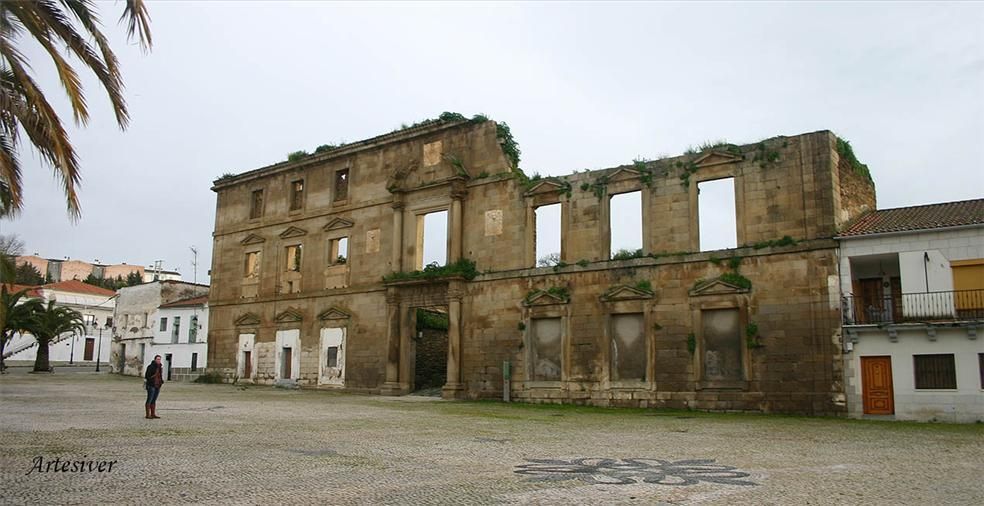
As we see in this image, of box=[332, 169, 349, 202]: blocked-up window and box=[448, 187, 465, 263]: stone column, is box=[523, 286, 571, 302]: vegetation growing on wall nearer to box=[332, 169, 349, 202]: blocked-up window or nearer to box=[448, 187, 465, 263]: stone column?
box=[448, 187, 465, 263]: stone column

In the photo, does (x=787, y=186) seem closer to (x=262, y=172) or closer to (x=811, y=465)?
(x=811, y=465)

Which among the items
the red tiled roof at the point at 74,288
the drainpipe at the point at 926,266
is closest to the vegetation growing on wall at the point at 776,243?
the drainpipe at the point at 926,266

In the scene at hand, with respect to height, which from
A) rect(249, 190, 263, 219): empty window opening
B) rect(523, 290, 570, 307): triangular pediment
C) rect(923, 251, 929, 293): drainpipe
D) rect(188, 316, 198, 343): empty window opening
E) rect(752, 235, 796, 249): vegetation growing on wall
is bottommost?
rect(188, 316, 198, 343): empty window opening

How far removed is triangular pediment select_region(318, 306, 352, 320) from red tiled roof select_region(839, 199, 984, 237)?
19.5m

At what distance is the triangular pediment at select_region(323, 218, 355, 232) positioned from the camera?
32.5 metres

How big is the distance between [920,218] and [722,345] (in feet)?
21.2

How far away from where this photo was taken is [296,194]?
35.6m

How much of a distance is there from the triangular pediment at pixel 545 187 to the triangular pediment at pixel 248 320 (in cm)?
1604

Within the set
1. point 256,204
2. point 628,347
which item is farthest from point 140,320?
point 628,347

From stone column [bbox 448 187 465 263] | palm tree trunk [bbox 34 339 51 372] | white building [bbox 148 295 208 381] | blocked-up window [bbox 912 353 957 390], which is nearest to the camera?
blocked-up window [bbox 912 353 957 390]

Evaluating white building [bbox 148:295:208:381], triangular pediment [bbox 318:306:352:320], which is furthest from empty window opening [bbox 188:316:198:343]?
triangular pediment [bbox 318:306:352:320]

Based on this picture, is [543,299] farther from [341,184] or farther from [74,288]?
[74,288]

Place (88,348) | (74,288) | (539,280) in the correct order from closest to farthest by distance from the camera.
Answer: (539,280) < (74,288) < (88,348)

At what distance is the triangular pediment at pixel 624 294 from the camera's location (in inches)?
936
